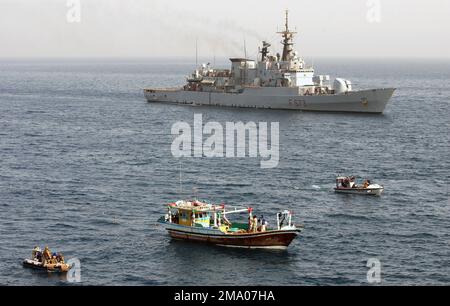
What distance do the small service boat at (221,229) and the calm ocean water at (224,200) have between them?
1.02 metres

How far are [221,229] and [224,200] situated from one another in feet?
45.0

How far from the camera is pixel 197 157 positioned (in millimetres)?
98500

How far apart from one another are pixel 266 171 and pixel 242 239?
105ft

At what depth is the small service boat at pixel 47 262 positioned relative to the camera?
51.3m

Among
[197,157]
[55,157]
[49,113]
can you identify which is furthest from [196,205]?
[49,113]

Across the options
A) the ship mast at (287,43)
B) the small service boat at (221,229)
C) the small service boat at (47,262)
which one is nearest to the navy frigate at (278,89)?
the ship mast at (287,43)

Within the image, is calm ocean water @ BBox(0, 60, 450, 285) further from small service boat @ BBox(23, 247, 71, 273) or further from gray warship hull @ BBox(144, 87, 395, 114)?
gray warship hull @ BBox(144, 87, 395, 114)

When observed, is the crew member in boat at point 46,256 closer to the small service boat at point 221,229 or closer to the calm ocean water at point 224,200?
the calm ocean water at point 224,200

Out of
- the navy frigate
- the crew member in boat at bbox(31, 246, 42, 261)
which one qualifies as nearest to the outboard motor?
the navy frigate

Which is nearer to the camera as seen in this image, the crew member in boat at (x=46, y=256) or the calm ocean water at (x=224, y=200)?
the crew member in boat at (x=46, y=256)

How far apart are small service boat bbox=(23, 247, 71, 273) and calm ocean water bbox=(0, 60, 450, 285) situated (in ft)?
3.20

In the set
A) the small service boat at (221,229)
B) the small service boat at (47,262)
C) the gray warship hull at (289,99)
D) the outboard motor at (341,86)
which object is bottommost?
the small service boat at (47,262)
